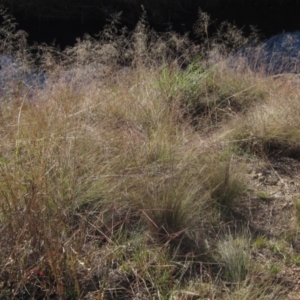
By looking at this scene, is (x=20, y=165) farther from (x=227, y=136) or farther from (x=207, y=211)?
(x=227, y=136)

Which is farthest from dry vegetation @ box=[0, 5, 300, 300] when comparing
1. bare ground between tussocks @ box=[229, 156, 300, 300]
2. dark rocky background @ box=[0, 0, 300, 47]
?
dark rocky background @ box=[0, 0, 300, 47]

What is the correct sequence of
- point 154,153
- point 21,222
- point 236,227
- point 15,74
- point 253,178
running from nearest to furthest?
point 21,222 → point 236,227 → point 154,153 → point 253,178 → point 15,74

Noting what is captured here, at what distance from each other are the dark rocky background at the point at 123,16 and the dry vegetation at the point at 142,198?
379 inches

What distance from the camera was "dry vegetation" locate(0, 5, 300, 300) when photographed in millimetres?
2738

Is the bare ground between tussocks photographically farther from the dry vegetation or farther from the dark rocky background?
the dark rocky background

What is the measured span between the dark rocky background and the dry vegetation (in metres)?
9.62

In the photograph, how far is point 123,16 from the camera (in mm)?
14539

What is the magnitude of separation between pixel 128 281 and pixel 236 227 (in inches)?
32.5

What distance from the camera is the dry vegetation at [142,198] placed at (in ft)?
8.98

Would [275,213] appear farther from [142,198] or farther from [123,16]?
[123,16]

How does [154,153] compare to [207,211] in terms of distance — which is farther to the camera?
[154,153]

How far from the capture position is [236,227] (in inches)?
134

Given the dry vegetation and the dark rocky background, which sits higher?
the dry vegetation

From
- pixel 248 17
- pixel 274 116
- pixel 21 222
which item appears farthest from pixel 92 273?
pixel 248 17
